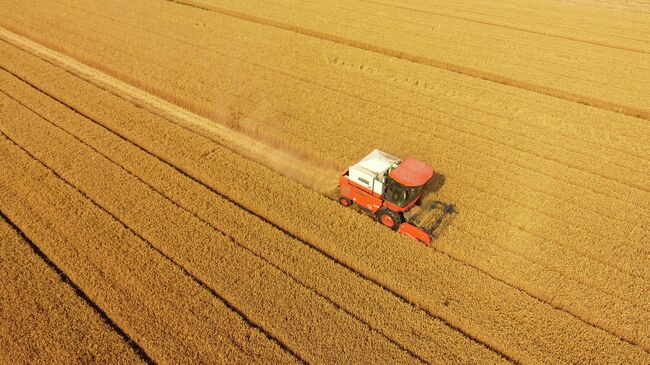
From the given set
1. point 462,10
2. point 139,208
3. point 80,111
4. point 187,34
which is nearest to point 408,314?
point 139,208

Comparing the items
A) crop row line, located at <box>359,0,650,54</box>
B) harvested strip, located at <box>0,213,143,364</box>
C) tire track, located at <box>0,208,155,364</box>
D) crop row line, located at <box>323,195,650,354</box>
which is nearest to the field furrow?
crop row line, located at <box>323,195,650,354</box>

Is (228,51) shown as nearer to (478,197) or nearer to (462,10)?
(478,197)

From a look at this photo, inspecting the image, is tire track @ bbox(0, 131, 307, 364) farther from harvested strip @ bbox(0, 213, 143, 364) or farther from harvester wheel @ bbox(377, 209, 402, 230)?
harvester wheel @ bbox(377, 209, 402, 230)

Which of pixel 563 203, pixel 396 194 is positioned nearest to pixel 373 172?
pixel 396 194

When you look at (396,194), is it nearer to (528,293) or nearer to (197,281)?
(528,293)

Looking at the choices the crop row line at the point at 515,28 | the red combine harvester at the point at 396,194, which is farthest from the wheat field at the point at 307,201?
the crop row line at the point at 515,28

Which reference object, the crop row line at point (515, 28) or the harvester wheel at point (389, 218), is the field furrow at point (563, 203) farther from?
the crop row line at point (515, 28)
